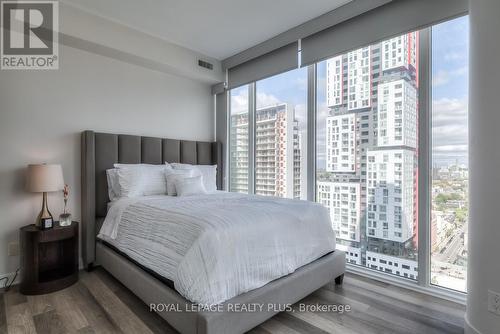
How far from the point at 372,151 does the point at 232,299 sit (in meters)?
2.03

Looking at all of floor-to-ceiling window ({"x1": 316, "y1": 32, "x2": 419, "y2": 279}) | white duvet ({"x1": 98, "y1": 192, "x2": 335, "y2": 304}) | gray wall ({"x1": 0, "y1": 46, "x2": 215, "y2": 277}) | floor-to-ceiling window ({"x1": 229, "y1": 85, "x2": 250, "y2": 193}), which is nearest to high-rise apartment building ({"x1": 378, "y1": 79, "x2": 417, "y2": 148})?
floor-to-ceiling window ({"x1": 316, "y1": 32, "x2": 419, "y2": 279})

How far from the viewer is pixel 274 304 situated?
5.74 feet

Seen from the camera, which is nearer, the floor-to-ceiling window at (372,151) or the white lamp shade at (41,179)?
the white lamp shade at (41,179)

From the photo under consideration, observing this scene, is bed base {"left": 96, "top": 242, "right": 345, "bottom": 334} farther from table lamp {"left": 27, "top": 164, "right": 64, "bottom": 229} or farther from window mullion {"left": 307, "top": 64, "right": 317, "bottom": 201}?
window mullion {"left": 307, "top": 64, "right": 317, "bottom": 201}

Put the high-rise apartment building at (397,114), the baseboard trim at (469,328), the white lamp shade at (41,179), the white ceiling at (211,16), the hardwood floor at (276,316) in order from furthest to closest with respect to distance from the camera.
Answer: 1. the white ceiling at (211,16)
2. the high-rise apartment building at (397,114)
3. the white lamp shade at (41,179)
4. the hardwood floor at (276,316)
5. the baseboard trim at (469,328)

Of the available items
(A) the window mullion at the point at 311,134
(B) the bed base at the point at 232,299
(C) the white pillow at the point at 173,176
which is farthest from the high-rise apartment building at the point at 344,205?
(C) the white pillow at the point at 173,176

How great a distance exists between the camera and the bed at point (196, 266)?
1.47 metres

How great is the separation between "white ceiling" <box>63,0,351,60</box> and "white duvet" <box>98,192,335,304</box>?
1999 mm

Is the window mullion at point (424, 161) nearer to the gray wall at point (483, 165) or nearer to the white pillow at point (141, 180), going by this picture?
the gray wall at point (483, 165)

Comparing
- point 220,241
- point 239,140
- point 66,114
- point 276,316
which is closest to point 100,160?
point 66,114

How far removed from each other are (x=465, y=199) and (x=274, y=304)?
6.00ft

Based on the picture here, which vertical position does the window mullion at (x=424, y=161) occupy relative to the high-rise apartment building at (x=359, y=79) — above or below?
below

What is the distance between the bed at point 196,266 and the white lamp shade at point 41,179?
1.29ft

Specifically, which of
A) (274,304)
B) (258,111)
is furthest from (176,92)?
(274,304)
